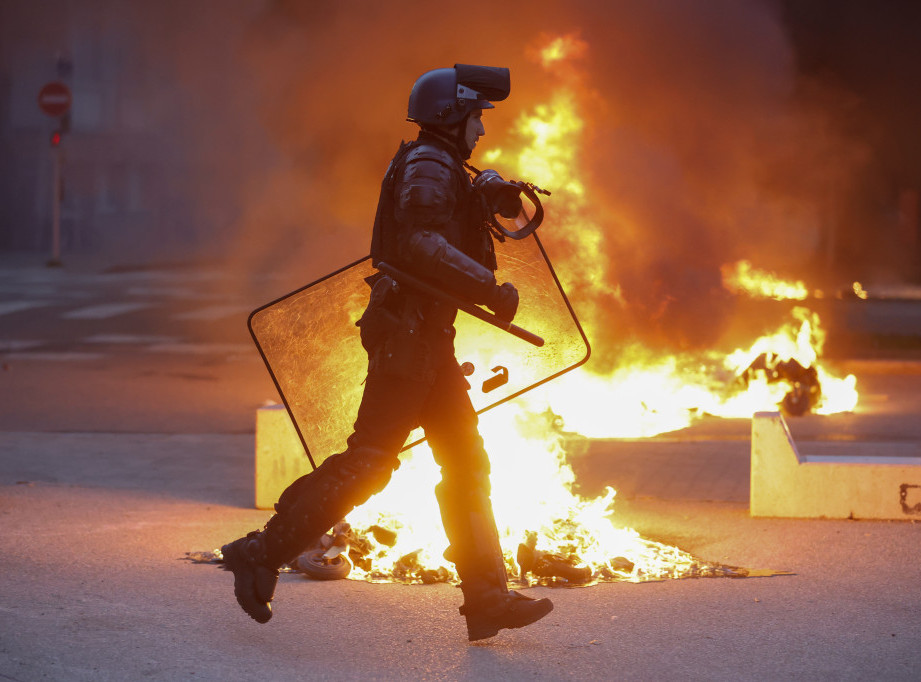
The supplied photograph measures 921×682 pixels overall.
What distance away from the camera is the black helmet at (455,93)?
4.03 meters

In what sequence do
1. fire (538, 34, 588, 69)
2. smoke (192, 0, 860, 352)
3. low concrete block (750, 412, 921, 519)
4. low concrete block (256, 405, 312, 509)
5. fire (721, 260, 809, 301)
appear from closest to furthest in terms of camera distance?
low concrete block (750, 412, 921, 519) → low concrete block (256, 405, 312, 509) → smoke (192, 0, 860, 352) → fire (721, 260, 809, 301) → fire (538, 34, 588, 69)

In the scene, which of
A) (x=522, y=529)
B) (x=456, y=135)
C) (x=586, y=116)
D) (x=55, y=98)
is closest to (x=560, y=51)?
(x=586, y=116)

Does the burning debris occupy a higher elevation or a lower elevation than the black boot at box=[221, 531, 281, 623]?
higher

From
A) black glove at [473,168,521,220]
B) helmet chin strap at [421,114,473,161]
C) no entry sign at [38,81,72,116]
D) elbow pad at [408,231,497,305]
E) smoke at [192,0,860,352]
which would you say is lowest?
elbow pad at [408,231,497,305]

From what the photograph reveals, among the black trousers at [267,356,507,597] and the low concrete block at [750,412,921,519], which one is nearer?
the black trousers at [267,356,507,597]

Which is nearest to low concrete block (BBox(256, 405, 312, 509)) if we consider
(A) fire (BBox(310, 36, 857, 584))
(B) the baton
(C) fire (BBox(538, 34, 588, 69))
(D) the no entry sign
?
(A) fire (BBox(310, 36, 857, 584))

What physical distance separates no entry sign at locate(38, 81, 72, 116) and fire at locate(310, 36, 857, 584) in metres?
12.1

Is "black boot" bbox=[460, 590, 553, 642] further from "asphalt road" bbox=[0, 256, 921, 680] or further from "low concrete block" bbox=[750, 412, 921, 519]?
"low concrete block" bbox=[750, 412, 921, 519]

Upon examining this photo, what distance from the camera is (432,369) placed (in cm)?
398

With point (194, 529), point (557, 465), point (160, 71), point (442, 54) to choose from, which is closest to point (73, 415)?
point (194, 529)

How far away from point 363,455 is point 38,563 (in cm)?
155

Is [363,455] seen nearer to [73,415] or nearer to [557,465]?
[557,465]

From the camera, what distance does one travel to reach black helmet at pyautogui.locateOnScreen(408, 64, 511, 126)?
13.2 feet

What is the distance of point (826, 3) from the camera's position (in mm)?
12805
